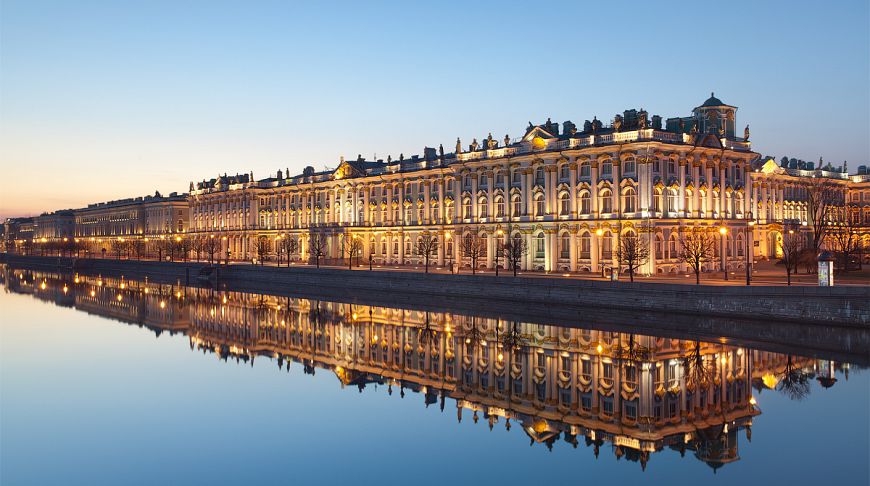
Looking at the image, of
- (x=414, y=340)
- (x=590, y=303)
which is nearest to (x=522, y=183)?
(x=590, y=303)

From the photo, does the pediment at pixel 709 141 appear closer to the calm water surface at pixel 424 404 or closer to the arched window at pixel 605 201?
the arched window at pixel 605 201

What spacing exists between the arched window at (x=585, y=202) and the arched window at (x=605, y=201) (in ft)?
3.54

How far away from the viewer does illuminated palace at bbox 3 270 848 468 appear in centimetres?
2145

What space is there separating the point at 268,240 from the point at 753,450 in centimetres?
9209

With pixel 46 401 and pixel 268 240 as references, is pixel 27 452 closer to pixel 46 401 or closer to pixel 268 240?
pixel 46 401

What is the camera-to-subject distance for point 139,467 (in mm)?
18922

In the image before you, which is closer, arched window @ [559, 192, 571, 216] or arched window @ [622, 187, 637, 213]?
arched window @ [622, 187, 637, 213]

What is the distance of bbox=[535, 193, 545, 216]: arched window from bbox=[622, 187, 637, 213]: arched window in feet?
27.9

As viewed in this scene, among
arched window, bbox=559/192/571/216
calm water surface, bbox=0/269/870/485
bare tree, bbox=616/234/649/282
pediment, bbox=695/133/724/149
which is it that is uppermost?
pediment, bbox=695/133/724/149

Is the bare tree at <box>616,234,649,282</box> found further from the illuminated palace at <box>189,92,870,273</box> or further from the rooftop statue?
the rooftop statue

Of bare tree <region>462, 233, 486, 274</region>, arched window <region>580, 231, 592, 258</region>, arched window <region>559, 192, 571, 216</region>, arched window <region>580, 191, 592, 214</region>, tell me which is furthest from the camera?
bare tree <region>462, 233, 486, 274</region>

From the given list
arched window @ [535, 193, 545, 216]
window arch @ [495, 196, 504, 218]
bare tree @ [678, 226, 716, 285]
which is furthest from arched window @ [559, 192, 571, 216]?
bare tree @ [678, 226, 716, 285]

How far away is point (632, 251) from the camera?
167 feet

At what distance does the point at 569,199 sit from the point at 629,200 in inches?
229
